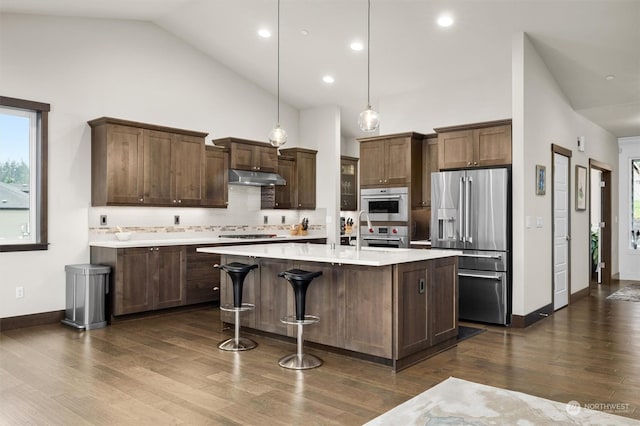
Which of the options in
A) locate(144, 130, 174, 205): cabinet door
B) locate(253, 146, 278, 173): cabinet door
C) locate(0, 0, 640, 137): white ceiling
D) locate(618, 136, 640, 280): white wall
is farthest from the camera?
locate(618, 136, 640, 280): white wall

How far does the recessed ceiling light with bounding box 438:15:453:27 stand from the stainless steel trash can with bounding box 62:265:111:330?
4.66 meters

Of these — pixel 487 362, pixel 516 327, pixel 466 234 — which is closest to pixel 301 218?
pixel 466 234

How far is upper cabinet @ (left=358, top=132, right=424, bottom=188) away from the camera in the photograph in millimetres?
6824

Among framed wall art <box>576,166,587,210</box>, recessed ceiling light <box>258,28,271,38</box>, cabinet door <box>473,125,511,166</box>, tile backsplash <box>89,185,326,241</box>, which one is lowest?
tile backsplash <box>89,185,326,241</box>

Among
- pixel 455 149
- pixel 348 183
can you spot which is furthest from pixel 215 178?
pixel 455 149

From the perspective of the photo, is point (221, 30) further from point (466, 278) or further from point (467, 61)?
point (466, 278)

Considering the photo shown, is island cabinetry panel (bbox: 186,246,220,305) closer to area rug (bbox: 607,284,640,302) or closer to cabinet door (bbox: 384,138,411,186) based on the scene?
cabinet door (bbox: 384,138,411,186)

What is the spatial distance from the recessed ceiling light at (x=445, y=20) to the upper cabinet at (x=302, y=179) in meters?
3.49

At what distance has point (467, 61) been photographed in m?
6.25

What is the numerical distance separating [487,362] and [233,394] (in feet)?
7.03

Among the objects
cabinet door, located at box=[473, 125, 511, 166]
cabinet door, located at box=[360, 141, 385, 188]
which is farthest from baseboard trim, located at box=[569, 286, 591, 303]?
cabinet door, located at box=[360, 141, 385, 188]

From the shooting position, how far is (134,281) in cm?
575

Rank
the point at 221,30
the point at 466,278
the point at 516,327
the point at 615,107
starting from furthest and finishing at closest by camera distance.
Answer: the point at 615,107 → the point at 221,30 → the point at 466,278 → the point at 516,327

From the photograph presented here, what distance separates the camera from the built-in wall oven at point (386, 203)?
6.81 metres
